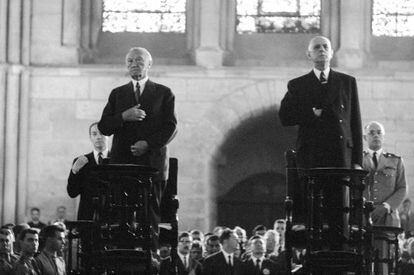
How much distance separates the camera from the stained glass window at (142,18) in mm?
22422

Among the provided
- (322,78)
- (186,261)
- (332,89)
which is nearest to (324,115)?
(332,89)

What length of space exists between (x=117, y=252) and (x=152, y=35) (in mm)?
12423

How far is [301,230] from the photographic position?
10430mm

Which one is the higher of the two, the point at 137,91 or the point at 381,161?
the point at 137,91

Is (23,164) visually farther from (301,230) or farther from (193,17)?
(301,230)

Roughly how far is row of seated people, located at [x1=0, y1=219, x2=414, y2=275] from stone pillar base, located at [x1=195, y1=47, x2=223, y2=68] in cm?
320

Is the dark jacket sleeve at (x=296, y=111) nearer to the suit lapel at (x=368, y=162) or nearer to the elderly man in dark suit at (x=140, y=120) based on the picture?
the elderly man in dark suit at (x=140, y=120)

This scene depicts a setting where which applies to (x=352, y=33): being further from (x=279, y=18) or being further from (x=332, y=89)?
(x=332, y=89)

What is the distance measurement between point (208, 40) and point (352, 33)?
2.30m

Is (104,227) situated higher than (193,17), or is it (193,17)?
(193,17)

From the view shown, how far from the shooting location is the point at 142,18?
22531 millimetres

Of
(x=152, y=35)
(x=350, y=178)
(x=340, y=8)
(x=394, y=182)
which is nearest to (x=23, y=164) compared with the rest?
(x=152, y=35)

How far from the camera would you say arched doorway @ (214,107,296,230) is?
22.7 metres

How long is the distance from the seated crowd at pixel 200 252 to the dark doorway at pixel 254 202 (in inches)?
117
